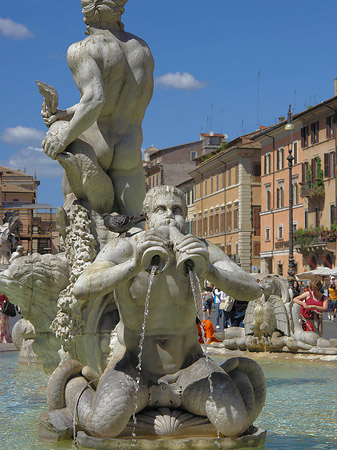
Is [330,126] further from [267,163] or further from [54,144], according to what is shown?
[54,144]

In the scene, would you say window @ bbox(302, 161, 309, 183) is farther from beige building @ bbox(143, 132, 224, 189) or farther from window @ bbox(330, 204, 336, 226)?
beige building @ bbox(143, 132, 224, 189)

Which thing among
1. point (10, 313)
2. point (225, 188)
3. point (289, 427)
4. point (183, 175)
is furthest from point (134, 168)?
point (183, 175)

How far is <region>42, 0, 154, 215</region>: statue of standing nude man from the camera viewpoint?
7.21m

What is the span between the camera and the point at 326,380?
9.03 meters

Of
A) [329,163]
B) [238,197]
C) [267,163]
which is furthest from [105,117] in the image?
[238,197]

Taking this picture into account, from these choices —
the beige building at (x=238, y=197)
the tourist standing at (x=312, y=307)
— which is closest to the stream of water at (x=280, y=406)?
the tourist standing at (x=312, y=307)

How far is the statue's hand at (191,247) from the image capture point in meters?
4.49

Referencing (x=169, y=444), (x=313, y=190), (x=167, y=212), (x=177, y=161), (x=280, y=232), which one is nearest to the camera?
(x=169, y=444)

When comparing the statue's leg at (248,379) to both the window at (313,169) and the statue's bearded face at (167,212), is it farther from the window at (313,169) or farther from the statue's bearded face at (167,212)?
the window at (313,169)

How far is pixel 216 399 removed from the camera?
4.79 meters

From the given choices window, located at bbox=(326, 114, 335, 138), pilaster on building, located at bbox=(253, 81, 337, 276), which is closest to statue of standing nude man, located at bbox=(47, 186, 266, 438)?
pilaster on building, located at bbox=(253, 81, 337, 276)

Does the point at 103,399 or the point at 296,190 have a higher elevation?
the point at 296,190

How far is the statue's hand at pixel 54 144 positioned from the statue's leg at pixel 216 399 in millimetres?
2839

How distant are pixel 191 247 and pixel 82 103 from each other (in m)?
2.99
